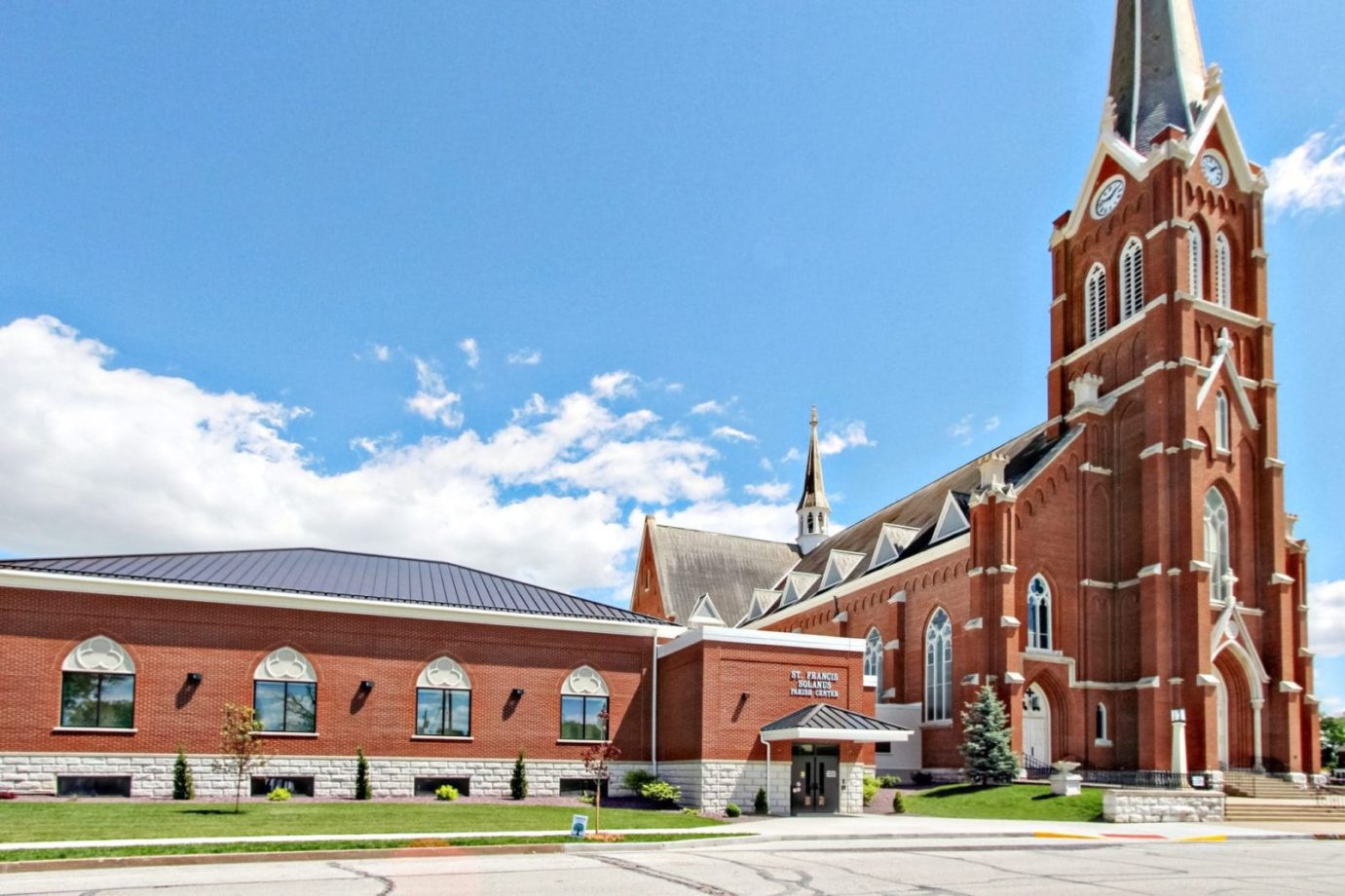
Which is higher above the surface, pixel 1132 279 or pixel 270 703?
pixel 1132 279

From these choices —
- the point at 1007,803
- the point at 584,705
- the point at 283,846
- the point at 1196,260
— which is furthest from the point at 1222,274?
the point at 283,846

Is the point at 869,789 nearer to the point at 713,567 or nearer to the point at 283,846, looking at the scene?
the point at 283,846

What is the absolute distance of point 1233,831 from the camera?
1107 inches

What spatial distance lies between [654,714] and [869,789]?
6.87 metres

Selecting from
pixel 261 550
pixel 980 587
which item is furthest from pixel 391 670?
pixel 980 587

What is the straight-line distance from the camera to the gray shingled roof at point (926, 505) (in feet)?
148

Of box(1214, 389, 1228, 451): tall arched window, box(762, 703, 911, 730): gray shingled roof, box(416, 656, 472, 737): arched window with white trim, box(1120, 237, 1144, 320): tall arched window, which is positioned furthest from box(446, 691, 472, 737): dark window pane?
box(1120, 237, 1144, 320): tall arched window

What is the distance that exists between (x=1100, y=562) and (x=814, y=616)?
16474mm

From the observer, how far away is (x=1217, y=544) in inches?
1654

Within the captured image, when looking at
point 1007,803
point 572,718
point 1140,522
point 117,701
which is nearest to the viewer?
point 117,701

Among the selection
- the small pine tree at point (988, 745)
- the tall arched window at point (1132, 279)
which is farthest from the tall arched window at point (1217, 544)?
the small pine tree at point (988, 745)

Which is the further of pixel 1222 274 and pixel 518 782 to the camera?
pixel 1222 274

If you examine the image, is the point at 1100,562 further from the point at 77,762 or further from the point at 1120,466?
Result: the point at 77,762

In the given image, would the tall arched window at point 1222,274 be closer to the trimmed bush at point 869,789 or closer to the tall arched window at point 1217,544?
the tall arched window at point 1217,544
